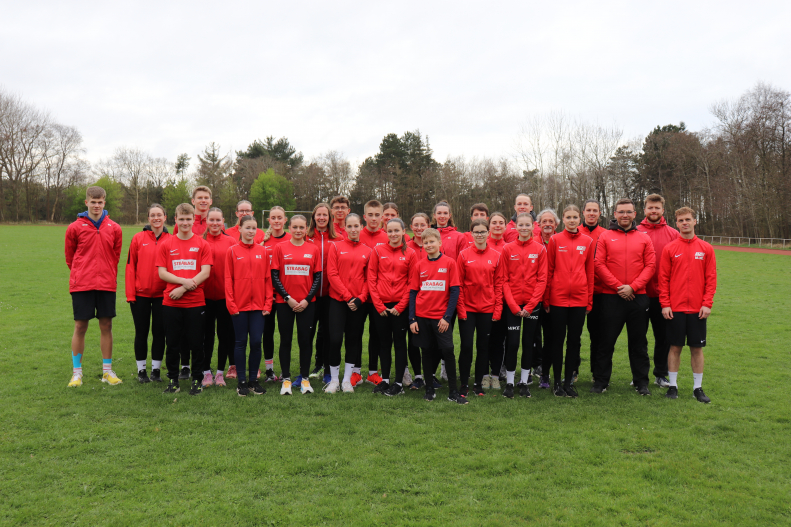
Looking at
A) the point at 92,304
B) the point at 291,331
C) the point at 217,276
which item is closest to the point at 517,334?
the point at 291,331

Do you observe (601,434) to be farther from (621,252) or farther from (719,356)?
(719,356)

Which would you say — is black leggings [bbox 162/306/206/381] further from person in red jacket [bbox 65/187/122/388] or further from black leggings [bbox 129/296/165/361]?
person in red jacket [bbox 65/187/122/388]

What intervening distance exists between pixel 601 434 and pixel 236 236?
5046mm

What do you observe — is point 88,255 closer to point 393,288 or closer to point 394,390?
point 393,288

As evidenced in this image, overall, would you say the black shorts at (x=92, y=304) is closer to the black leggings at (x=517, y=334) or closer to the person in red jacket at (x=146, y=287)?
the person in red jacket at (x=146, y=287)

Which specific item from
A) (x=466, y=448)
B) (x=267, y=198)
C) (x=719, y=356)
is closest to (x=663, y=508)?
(x=466, y=448)

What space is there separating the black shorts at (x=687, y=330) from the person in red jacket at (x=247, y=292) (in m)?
4.67

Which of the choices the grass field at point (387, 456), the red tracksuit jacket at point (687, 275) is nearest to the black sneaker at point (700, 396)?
the grass field at point (387, 456)

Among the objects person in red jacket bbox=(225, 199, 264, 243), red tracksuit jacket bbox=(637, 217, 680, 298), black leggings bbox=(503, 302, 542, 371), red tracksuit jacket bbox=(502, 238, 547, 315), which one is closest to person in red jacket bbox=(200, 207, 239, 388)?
person in red jacket bbox=(225, 199, 264, 243)

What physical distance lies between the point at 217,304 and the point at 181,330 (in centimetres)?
51

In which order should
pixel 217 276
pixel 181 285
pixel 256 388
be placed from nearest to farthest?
pixel 181 285
pixel 256 388
pixel 217 276

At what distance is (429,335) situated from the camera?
520 cm

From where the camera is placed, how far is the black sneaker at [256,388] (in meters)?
5.31

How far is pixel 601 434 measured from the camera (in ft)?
14.2
